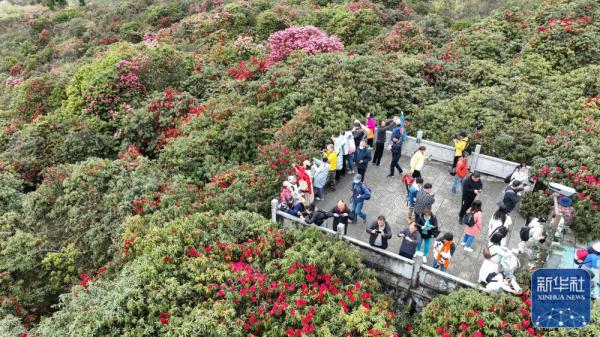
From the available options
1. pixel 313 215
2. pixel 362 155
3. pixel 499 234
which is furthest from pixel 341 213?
pixel 499 234

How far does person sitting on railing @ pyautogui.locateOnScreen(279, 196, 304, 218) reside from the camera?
1117cm

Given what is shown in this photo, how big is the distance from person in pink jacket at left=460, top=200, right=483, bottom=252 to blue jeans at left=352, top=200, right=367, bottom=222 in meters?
2.54

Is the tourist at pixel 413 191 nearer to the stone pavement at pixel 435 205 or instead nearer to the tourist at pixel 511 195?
the stone pavement at pixel 435 205

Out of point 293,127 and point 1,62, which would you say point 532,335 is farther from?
point 1,62

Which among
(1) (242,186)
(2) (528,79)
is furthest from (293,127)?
(2) (528,79)

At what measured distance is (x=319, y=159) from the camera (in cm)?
1341

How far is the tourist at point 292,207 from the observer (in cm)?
1117

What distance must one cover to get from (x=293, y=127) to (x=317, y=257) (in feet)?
19.2

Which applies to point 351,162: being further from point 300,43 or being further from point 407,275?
point 300,43

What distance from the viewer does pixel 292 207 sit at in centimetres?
1144

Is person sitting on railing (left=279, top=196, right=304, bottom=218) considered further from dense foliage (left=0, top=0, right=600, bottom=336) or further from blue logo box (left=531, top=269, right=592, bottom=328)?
blue logo box (left=531, top=269, right=592, bottom=328)

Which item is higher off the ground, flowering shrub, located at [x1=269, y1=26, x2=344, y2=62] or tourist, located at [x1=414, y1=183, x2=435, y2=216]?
flowering shrub, located at [x1=269, y1=26, x2=344, y2=62]

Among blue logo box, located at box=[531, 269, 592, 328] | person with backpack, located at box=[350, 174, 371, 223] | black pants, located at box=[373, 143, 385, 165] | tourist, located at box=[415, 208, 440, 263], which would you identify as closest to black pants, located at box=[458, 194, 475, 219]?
tourist, located at box=[415, 208, 440, 263]

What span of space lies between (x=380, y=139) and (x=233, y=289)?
661 cm
